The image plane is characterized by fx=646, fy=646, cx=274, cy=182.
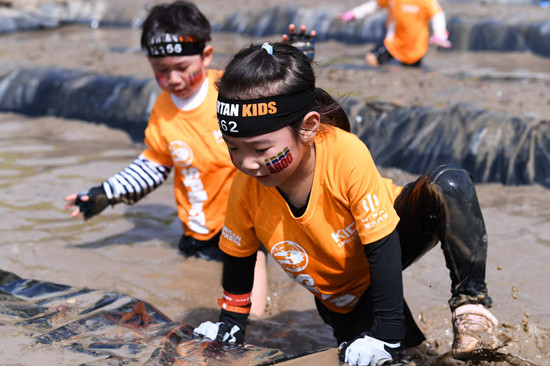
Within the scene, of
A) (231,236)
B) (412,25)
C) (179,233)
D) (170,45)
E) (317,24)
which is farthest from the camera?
(317,24)

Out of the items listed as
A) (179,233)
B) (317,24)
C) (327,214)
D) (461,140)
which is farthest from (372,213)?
(317,24)

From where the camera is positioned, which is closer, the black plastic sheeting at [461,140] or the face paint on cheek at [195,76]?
the face paint on cheek at [195,76]

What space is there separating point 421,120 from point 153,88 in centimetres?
264

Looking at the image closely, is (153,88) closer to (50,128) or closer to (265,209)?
(50,128)

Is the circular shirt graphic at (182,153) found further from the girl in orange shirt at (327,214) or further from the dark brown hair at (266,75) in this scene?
the dark brown hair at (266,75)

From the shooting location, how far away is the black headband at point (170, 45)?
3.10m

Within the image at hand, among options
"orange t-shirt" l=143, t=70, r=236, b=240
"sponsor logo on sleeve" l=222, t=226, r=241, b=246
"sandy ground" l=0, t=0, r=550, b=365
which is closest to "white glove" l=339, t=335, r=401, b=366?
"sandy ground" l=0, t=0, r=550, b=365

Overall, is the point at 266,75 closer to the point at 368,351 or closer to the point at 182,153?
the point at 368,351

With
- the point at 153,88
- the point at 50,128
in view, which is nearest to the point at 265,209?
the point at 153,88

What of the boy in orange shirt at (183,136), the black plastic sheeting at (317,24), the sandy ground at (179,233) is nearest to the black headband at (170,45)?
the boy in orange shirt at (183,136)

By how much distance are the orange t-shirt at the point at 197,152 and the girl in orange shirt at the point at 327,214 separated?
43.0 inches

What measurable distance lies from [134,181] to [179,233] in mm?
861

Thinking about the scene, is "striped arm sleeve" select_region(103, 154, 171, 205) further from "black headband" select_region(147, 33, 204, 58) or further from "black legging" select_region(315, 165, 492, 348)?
"black legging" select_region(315, 165, 492, 348)

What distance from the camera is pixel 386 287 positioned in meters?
1.96
